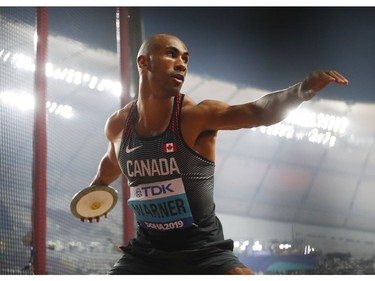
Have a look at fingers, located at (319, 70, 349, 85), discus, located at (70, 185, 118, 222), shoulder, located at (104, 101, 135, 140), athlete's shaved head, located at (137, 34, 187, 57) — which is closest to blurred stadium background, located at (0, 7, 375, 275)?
discus, located at (70, 185, 118, 222)

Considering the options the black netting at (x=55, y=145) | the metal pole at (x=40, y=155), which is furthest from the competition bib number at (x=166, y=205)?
the black netting at (x=55, y=145)

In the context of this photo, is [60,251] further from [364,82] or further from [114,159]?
[364,82]

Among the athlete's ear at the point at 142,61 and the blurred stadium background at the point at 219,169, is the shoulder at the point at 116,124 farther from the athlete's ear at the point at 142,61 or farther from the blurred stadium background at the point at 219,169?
the blurred stadium background at the point at 219,169

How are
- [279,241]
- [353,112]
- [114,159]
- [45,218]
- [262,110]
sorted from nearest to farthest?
[262,110] < [114,159] < [45,218] < [279,241] < [353,112]

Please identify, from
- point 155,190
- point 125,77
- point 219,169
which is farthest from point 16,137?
point 219,169

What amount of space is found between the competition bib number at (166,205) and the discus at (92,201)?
0.38 metres

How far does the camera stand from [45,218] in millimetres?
2830

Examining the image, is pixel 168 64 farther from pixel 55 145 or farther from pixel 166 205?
pixel 55 145

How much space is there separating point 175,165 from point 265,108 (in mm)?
437

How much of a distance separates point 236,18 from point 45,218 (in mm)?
6648

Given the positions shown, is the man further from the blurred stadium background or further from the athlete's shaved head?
the blurred stadium background

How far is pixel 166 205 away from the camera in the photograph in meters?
2.08

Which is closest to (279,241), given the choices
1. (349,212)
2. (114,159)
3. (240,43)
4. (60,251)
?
(349,212)

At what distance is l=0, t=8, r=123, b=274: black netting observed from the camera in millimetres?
2936
